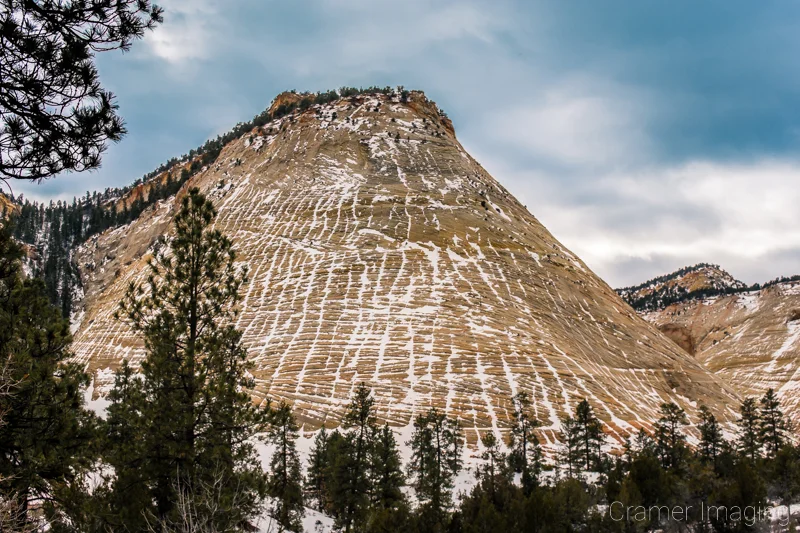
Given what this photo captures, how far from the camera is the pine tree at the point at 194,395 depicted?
49.9 ft

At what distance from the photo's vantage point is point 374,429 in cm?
3691

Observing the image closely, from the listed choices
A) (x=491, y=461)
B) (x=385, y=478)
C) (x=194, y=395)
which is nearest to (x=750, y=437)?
(x=491, y=461)

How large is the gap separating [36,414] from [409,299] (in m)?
58.6

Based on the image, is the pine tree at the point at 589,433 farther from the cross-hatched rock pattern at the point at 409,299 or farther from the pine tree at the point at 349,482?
the pine tree at the point at 349,482

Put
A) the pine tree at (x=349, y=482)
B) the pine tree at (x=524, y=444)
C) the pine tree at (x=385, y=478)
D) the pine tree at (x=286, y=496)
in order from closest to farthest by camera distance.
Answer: the pine tree at (x=286, y=496) → the pine tree at (x=385, y=478) → the pine tree at (x=349, y=482) → the pine tree at (x=524, y=444)

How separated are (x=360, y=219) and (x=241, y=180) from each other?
32.1 meters

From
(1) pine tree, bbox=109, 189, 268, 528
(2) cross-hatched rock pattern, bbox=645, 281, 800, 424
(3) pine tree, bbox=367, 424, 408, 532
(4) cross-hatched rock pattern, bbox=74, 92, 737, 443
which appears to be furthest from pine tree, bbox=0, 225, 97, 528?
(2) cross-hatched rock pattern, bbox=645, 281, 800, 424

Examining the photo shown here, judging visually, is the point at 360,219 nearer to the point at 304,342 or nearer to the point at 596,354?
the point at 304,342

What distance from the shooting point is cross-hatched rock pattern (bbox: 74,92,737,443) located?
56.1 meters

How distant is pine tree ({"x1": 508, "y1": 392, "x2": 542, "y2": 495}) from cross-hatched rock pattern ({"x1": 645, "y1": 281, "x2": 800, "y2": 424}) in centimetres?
8399

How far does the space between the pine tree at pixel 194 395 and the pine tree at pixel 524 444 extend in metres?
27.6

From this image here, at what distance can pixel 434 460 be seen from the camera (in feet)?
136

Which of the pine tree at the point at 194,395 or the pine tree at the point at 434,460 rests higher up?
the pine tree at the point at 194,395

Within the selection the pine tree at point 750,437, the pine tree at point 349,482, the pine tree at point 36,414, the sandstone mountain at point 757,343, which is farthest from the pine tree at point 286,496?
the sandstone mountain at point 757,343
